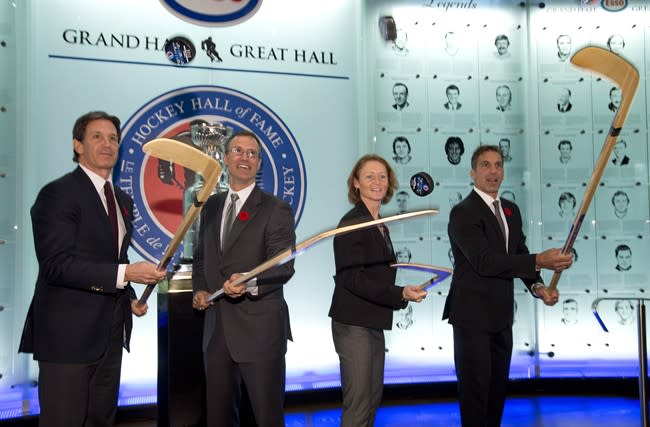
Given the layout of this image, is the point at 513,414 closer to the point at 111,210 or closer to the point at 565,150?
the point at 565,150

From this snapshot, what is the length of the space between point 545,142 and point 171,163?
326cm

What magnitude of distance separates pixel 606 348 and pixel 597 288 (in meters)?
0.54

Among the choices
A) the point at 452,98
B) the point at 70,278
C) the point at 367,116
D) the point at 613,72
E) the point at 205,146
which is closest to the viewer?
the point at 613,72

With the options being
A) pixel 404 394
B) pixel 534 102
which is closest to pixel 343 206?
pixel 404 394

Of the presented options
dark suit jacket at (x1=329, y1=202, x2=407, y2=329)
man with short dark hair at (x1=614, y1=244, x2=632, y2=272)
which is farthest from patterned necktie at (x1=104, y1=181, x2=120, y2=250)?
man with short dark hair at (x1=614, y1=244, x2=632, y2=272)

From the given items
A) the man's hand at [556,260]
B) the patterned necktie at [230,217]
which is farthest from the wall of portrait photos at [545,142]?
the patterned necktie at [230,217]

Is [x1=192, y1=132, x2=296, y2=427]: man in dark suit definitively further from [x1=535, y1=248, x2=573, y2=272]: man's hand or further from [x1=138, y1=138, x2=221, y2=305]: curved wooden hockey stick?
[x1=535, y1=248, x2=573, y2=272]: man's hand

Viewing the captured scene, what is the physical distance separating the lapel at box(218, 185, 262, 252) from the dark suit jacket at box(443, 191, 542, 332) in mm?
1060

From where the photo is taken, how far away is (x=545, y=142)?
16.7ft

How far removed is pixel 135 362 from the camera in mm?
4250

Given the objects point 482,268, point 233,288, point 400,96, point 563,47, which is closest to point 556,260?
point 482,268

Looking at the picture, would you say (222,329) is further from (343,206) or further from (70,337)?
(343,206)

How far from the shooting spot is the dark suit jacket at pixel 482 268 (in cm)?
279

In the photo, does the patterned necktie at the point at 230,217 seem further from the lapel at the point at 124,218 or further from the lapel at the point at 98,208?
the lapel at the point at 98,208
